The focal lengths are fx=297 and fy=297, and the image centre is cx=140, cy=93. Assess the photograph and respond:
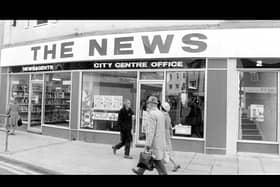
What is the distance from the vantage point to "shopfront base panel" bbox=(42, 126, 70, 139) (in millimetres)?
12773

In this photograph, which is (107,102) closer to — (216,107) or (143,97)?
(143,97)

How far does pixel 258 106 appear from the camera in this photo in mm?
10484

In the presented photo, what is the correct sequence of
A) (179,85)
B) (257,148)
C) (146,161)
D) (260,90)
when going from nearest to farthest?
(146,161) → (257,148) → (260,90) → (179,85)

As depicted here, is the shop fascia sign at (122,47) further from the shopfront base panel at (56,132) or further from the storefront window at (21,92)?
the shopfront base panel at (56,132)

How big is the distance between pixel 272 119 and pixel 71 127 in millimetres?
7859

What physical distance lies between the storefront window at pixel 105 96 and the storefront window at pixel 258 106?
13.3 ft

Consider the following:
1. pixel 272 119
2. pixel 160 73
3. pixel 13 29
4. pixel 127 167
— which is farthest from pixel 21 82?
pixel 272 119

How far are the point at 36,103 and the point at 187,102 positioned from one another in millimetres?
7686

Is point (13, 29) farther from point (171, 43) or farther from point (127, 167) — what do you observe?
point (127, 167)

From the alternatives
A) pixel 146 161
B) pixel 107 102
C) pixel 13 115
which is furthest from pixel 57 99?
pixel 146 161

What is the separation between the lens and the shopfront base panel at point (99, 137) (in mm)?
11727

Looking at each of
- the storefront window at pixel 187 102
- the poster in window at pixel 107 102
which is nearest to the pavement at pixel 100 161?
the storefront window at pixel 187 102

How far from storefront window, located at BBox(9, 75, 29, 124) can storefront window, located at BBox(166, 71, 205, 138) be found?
7.94 meters

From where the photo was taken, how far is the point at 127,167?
7.96m
